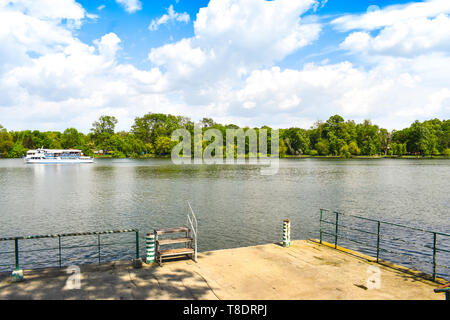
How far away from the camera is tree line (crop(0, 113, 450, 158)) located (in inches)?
6102

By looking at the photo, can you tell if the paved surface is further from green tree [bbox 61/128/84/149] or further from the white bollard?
green tree [bbox 61/128/84/149]

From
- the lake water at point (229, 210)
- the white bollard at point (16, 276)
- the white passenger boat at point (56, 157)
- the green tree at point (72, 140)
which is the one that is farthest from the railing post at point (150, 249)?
the green tree at point (72, 140)

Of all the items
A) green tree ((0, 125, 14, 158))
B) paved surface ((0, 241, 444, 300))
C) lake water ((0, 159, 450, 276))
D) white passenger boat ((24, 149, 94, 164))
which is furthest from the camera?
green tree ((0, 125, 14, 158))

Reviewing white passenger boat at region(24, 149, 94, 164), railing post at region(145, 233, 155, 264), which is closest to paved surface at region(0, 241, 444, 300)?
railing post at region(145, 233, 155, 264)

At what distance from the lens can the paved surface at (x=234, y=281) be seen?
28.0ft

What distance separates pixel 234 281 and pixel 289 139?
17140cm

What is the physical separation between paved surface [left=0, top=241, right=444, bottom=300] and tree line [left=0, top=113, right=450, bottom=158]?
13649 centimetres

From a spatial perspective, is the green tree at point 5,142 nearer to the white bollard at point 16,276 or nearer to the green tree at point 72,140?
the green tree at point 72,140

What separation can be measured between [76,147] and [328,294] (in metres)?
184

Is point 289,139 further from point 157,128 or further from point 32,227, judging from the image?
point 32,227

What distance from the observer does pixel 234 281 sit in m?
9.49

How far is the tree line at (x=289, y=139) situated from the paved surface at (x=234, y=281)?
13649 centimetres

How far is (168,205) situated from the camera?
103ft
